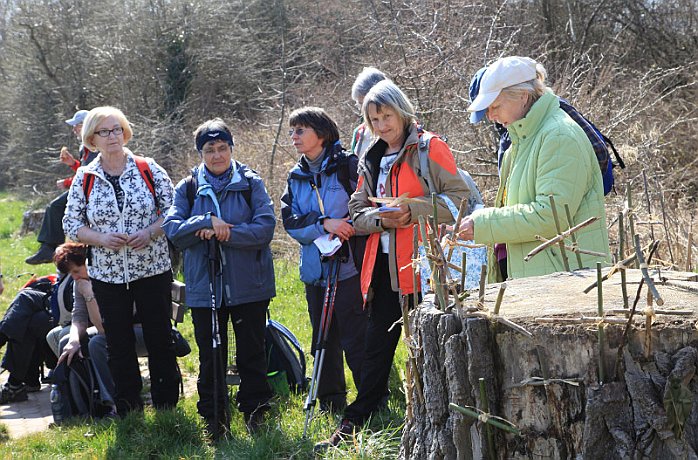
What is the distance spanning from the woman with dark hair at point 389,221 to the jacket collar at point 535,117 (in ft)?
3.09

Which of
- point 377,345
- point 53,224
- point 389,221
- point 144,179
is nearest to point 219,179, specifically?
point 144,179

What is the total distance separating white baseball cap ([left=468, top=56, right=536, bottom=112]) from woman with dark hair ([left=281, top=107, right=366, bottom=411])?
5.79 ft

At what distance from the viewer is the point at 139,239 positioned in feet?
19.4

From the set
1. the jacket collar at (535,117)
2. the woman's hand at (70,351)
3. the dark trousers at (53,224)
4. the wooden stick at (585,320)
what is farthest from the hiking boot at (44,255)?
the wooden stick at (585,320)

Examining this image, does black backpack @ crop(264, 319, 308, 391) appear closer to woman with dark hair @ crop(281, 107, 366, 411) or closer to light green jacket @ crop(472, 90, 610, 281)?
woman with dark hair @ crop(281, 107, 366, 411)

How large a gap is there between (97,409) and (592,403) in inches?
186

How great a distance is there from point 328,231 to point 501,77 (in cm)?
197

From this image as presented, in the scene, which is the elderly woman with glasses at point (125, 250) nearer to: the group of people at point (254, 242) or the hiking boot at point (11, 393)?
the group of people at point (254, 242)

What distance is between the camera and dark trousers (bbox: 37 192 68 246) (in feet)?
27.8

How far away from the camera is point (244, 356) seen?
18.8 ft

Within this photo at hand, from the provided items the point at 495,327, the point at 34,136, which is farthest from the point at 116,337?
the point at 34,136

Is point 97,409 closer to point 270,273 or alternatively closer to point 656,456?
point 270,273

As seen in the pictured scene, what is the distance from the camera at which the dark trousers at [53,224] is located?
8.46 metres

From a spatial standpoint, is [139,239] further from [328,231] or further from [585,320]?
[585,320]
